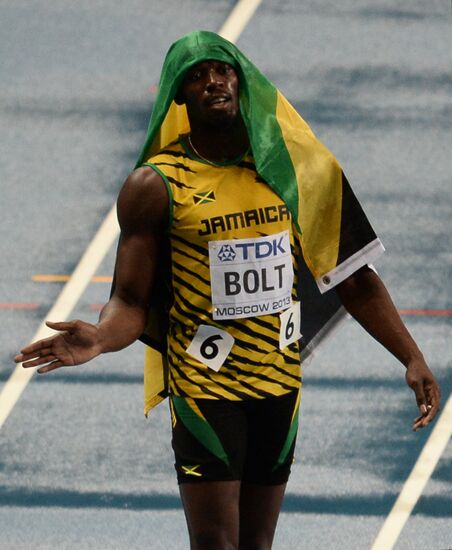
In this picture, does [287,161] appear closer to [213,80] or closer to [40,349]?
[213,80]

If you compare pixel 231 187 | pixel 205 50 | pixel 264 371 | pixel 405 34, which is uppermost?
pixel 205 50

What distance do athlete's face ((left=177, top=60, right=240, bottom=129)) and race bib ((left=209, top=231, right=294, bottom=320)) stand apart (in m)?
0.40

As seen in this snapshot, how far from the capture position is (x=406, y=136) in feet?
33.6

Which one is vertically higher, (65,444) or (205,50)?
(205,50)

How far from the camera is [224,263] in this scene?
505 centimetres

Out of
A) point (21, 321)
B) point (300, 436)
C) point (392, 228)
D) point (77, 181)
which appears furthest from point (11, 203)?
point (300, 436)

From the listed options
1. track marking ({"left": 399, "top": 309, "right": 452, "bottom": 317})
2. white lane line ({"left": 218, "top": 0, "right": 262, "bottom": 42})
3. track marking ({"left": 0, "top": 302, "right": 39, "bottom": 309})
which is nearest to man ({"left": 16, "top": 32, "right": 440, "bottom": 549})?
track marking ({"left": 399, "top": 309, "right": 452, "bottom": 317})

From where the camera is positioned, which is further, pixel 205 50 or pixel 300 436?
pixel 300 436

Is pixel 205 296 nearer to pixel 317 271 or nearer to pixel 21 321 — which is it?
pixel 317 271

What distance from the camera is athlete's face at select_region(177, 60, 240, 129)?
502cm

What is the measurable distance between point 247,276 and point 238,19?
6.74 meters

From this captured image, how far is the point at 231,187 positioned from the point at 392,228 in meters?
4.34

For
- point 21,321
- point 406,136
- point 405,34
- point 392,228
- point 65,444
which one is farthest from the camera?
point 405,34

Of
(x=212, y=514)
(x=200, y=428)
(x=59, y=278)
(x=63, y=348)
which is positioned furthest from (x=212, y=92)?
(x=59, y=278)
